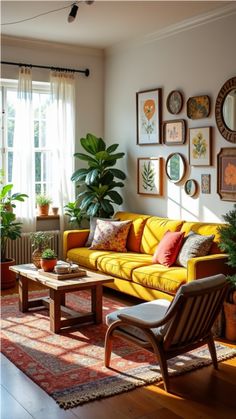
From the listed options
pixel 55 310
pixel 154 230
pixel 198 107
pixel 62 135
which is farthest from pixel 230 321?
pixel 62 135

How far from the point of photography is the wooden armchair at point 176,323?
3191 millimetres

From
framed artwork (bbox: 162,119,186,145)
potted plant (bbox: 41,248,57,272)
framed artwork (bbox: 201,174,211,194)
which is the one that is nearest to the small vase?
potted plant (bbox: 41,248,57,272)

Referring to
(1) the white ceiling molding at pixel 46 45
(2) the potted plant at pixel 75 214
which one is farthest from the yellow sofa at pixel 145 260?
(1) the white ceiling molding at pixel 46 45

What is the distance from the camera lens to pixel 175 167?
5785mm

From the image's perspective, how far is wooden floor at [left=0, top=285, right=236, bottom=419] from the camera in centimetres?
294

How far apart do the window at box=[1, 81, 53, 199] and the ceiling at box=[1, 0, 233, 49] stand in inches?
28.0

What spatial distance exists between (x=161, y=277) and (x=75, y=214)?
224 centimetres

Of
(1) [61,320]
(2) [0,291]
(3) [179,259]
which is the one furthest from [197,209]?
(2) [0,291]

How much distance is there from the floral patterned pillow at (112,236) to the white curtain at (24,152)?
1.05 metres

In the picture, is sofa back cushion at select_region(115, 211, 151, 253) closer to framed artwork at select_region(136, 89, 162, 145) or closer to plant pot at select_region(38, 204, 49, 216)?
framed artwork at select_region(136, 89, 162, 145)

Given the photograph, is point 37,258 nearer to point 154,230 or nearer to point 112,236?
point 112,236

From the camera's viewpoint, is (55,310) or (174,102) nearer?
(55,310)

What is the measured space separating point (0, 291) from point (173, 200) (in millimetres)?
2301

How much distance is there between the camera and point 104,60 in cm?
695
